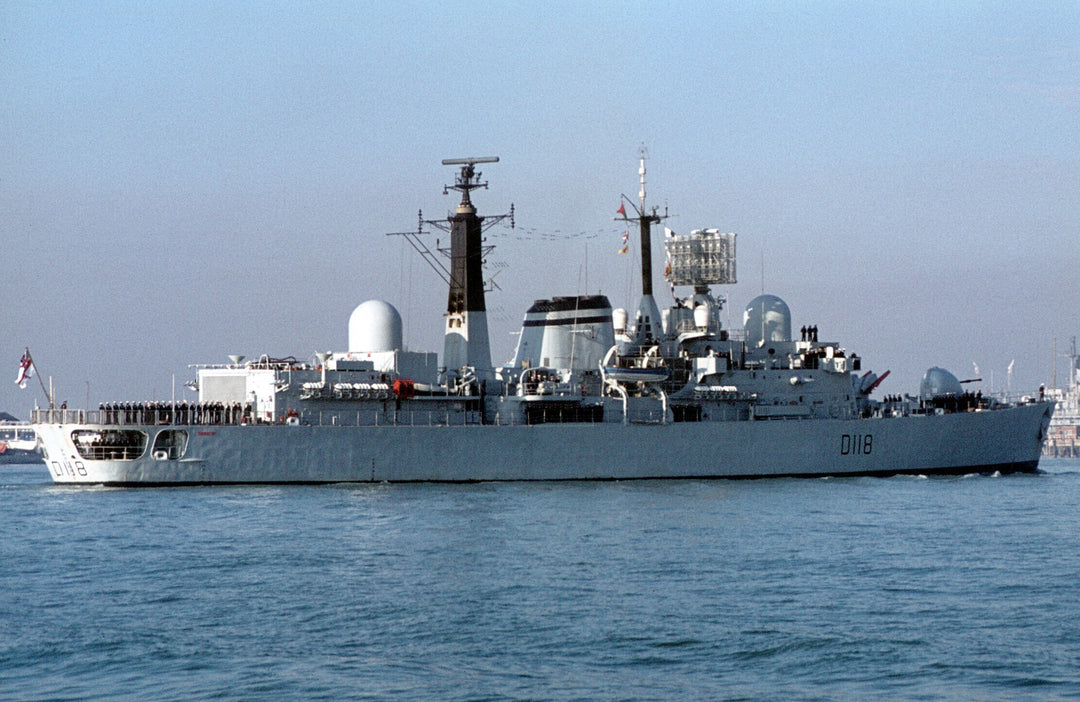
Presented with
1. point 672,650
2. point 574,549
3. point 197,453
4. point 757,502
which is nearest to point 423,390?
point 197,453

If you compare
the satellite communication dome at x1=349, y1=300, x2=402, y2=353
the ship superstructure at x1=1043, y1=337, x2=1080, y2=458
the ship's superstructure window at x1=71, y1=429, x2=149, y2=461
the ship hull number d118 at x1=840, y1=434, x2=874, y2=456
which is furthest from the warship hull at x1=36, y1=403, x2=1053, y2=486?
the ship superstructure at x1=1043, y1=337, x2=1080, y2=458

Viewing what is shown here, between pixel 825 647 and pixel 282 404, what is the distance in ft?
80.9

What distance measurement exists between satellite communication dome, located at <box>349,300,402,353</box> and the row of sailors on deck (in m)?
4.67

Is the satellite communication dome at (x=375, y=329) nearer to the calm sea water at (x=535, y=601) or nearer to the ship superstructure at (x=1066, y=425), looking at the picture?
the calm sea water at (x=535, y=601)

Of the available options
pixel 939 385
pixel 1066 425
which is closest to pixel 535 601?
pixel 939 385

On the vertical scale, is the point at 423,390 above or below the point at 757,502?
above

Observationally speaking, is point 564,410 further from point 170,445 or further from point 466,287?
point 170,445

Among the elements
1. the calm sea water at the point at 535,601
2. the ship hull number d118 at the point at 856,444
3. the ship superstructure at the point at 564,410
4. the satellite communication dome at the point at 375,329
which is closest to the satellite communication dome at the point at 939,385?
the ship superstructure at the point at 564,410

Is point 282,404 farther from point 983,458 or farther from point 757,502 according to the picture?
point 983,458

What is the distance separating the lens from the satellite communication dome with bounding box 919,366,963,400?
158 ft

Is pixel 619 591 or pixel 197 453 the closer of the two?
pixel 619 591

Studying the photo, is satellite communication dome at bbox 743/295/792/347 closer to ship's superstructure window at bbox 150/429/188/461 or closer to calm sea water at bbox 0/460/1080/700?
calm sea water at bbox 0/460/1080/700

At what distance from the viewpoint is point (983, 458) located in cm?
4634

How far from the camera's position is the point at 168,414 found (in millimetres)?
37094
